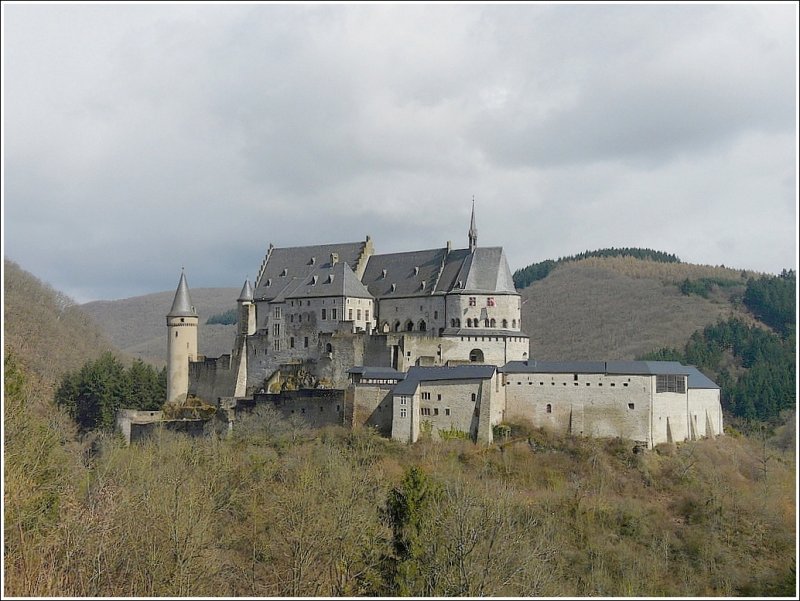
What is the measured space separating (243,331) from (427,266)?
1266 cm

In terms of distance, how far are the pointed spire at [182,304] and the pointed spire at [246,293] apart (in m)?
3.29

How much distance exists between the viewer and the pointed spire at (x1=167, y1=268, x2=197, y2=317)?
6297 cm

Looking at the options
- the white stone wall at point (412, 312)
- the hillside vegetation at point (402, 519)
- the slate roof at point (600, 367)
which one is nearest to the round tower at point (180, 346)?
the hillside vegetation at point (402, 519)

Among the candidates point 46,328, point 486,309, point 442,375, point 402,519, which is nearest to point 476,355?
point 486,309

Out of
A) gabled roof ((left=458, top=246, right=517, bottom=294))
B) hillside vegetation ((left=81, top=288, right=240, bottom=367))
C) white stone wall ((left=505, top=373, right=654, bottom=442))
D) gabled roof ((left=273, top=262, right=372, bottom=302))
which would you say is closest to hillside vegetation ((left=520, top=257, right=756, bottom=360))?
hillside vegetation ((left=81, top=288, right=240, bottom=367))

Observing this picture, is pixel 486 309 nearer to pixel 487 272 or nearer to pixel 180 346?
pixel 487 272

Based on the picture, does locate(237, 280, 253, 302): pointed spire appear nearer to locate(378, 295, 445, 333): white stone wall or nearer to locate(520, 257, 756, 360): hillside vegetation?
locate(378, 295, 445, 333): white stone wall

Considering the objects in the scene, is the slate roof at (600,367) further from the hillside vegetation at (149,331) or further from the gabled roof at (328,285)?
the hillside vegetation at (149,331)

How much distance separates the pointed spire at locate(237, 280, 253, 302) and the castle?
0.67 feet

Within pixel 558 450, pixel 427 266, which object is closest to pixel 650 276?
pixel 427 266

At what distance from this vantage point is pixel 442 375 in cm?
4919

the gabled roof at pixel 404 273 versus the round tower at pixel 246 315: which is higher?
the gabled roof at pixel 404 273

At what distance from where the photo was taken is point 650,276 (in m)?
144

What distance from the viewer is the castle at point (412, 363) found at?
48.7m
